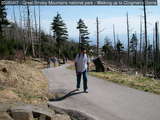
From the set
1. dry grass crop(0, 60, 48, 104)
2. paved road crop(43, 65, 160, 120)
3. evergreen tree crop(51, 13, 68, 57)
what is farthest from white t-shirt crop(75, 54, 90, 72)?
evergreen tree crop(51, 13, 68, 57)

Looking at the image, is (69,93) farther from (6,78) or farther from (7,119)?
(7,119)

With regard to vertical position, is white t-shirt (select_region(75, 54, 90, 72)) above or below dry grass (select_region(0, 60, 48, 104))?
above

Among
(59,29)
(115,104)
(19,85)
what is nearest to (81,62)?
(19,85)

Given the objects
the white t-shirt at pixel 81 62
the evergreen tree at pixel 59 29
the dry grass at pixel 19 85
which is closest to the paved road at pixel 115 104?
the dry grass at pixel 19 85

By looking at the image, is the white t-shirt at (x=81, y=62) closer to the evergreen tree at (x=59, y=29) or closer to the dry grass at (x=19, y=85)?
the dry grass at (x=19, y=85)

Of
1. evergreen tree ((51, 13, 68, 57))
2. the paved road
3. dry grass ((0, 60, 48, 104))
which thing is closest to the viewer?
the paved road

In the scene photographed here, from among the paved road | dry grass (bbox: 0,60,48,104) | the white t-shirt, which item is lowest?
the paved road

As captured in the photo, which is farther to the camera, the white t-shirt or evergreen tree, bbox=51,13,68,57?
evergreen tree, bbox=51,13,68,57

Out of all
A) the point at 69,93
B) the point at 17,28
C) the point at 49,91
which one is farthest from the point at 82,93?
the point at 17,28

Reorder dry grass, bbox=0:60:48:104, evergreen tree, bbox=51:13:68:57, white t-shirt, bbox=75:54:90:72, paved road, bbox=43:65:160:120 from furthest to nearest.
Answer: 1. evergreen tree, bbox=51:13:68:57
2. white t-shirt, bbox=75:54:90:72
3. dry grass, bbox=0:60:48:104
4. paved road, bbox=43:65:160:120

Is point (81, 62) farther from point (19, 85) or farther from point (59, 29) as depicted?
point (59, 29)

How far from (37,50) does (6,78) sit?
73635 millimetres

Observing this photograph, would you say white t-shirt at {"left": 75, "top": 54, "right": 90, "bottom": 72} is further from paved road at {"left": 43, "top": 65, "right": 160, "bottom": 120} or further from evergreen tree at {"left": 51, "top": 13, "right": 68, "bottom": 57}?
evergreen tree at {"left": 51, "top": 13, "right": 68, "bottom": 57}

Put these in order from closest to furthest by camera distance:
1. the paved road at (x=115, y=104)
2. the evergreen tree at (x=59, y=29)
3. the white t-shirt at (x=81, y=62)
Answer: the paved road at (x=115, y=104)
the white t-shirt at (x=81, y=62)
the evergreen tree at (x=59, y=29)
